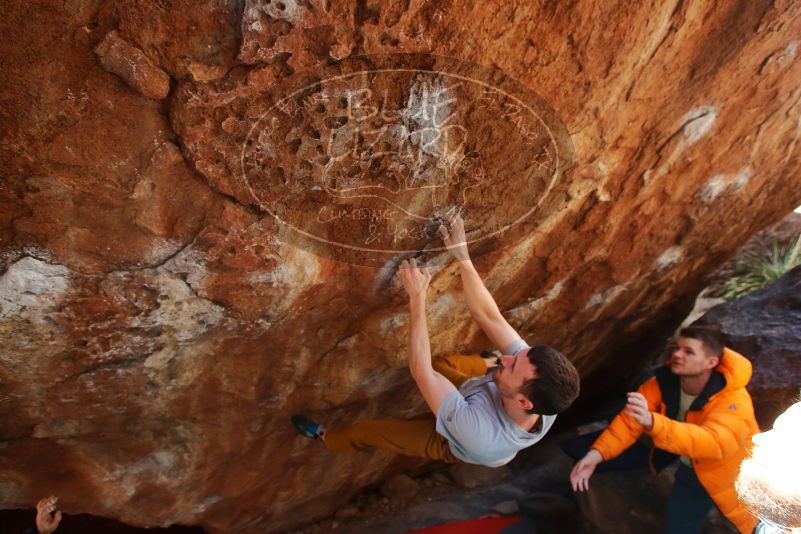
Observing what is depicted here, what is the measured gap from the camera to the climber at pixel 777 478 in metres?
1.91

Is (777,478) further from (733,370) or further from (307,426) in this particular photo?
(307,426)

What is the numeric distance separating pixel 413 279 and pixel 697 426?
1.67 meters

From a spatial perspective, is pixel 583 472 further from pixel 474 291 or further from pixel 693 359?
pixel 474 291

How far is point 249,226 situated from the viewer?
189 cm

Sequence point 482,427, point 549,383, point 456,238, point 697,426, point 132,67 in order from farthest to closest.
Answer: point 697,426 → point 456,238 → point 482,427 → point 549,383 → point 132,67

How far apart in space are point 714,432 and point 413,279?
5.71 ft

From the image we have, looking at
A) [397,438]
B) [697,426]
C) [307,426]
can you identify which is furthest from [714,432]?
[307,426]

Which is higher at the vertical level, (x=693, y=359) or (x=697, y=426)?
(x=693, y=359)

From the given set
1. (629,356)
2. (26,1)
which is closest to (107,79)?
(26,1)

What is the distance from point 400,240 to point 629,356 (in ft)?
12.6

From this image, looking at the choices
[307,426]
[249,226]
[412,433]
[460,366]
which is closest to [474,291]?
[460,366]

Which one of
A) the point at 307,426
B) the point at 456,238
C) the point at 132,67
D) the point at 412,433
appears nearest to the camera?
the point at 132,67

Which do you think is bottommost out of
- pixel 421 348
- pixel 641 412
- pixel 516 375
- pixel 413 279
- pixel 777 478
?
pixel 777 478

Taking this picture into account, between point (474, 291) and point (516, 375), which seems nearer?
point (516, 375)
